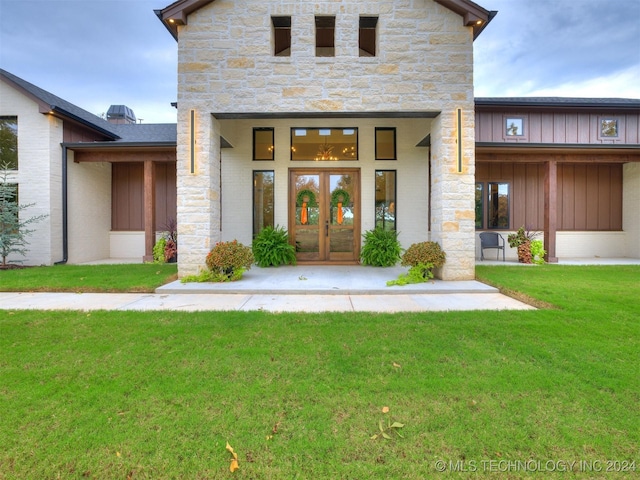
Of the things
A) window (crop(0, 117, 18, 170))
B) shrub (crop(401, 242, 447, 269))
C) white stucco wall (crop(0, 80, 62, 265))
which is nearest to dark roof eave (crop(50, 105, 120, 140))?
white stucco wall (crop(0, 80, 62, 265))

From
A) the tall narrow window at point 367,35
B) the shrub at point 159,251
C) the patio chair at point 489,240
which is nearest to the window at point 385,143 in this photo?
the tall narrow window at point 367,35

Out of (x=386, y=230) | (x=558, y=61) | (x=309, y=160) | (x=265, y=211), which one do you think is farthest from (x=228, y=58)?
(x=558, y=61)

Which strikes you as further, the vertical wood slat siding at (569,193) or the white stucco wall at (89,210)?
the vertical wood slat siding at (569,193)

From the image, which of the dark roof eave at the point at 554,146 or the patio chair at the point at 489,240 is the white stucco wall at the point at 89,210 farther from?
the patio chair at the point at 489,240

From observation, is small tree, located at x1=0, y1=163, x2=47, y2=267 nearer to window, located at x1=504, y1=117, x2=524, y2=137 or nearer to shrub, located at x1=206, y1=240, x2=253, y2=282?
shrub, located at x1=206, y1=240, x2=253, y2=282

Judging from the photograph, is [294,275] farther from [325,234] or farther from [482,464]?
[482,464]

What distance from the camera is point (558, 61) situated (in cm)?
2252

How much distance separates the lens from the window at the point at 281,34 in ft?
21.2

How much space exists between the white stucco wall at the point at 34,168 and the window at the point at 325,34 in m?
8.02

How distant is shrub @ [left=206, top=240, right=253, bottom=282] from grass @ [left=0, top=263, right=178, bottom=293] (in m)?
1.05

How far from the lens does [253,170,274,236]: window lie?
8750mm

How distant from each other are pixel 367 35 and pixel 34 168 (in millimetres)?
10006

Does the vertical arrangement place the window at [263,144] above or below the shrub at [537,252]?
above

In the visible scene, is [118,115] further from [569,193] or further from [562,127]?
[569,193]
